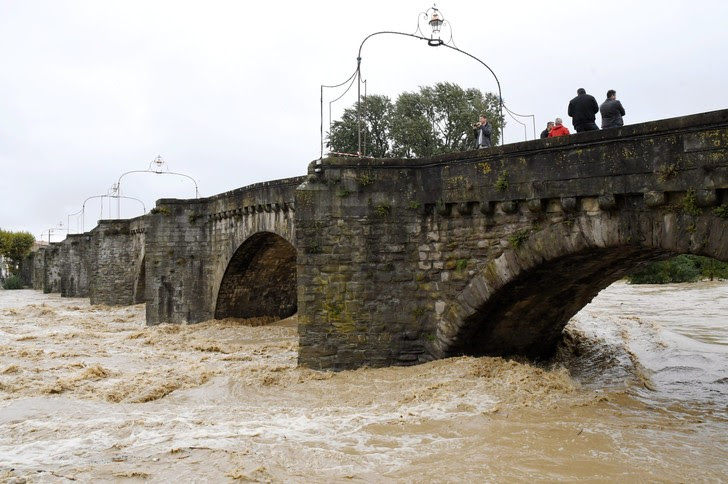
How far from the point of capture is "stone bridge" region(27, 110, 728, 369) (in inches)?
267

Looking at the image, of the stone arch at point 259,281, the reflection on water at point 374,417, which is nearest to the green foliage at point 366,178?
the reflection on water at point 374,417

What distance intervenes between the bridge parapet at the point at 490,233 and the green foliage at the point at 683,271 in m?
25.2

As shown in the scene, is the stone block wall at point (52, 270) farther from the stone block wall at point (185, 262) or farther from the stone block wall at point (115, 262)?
the stone block wall at point (185, 262)

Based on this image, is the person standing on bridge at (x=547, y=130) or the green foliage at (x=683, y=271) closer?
the person standing on bridge at (x=547, y=130)

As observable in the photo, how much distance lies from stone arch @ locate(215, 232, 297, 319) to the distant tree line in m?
55.5

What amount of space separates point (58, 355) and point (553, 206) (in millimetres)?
11641

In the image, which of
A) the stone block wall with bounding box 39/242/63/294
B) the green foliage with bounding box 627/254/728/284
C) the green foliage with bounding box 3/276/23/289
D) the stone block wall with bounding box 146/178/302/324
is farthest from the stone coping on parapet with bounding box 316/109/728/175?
the green foliage with bounding box 3/276/23/289

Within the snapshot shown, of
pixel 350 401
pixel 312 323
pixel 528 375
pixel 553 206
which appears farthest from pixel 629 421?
pixel 312 323

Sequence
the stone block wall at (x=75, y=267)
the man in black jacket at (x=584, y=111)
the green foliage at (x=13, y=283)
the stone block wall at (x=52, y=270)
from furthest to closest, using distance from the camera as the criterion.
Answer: the green foliage at (x=13, y=283) < the stone block wall at (x=52, y=270) < the stone block wall at (x=75, y=267) < the man in black jacket at (x=584, y=111)

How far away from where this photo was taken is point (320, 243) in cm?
1022

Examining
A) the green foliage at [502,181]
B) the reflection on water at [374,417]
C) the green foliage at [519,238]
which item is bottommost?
the reflection on water at [374,417]

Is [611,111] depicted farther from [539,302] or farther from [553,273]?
[539,302]

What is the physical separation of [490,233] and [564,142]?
1753mm

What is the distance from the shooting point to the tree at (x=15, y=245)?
6462cm
